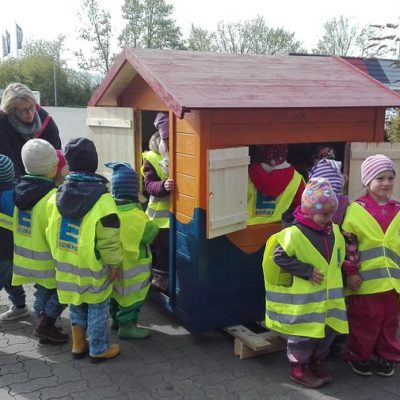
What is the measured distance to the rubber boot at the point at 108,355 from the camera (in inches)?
135

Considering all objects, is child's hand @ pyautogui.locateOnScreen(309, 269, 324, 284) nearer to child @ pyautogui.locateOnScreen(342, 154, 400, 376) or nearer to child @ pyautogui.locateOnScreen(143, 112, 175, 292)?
child @ pyautogui.locateOnScreen(342, 154, 400, 376)

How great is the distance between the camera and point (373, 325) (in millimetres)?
3254

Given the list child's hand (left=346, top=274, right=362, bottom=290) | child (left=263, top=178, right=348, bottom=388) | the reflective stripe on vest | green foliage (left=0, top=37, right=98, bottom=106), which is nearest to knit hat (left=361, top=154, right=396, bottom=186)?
child (left=263, top=178, right=348, bottom=388)

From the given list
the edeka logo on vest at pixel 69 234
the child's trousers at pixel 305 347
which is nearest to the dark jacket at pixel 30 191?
the edeka logo on vest at pixel 69 234

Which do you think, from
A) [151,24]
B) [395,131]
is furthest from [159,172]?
[151,24]

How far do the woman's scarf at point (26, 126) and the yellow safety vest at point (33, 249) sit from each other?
98 cm

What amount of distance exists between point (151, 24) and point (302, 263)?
42.8 m

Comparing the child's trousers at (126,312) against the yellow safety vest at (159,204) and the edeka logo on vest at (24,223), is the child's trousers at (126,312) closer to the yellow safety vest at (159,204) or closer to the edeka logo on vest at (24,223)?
the yellow safety vest at (159,204)

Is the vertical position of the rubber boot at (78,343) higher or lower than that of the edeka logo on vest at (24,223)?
lower

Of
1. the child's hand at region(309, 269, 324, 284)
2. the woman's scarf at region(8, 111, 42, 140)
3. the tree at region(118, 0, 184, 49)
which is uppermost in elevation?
the tree at region(118, 0, 184, 49)

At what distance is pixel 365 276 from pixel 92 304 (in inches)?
69.8

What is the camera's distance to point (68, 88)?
39.4 meters

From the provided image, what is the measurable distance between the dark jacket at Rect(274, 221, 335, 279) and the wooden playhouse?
1.79ft

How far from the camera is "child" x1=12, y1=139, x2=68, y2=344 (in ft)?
11.6
